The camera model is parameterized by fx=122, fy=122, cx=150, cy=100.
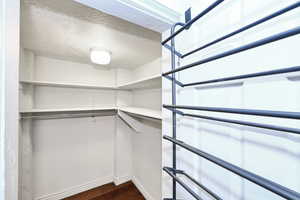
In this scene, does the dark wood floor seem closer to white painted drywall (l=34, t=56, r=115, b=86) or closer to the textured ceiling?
white painted drywall (l=34, t=56, r=115, b=86)

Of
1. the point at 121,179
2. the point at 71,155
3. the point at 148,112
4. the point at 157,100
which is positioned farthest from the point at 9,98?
the point at 121,179

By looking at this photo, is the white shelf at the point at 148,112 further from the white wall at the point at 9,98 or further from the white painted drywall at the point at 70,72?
the white painted drywall at the point at 70,72

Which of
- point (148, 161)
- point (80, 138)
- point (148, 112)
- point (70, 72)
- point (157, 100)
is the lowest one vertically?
point (148, 161)

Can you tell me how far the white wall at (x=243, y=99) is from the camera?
339 mm

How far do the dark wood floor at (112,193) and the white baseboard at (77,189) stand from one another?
0.06 meters

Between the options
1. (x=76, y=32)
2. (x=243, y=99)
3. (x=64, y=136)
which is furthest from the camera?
(x=64, y=136)

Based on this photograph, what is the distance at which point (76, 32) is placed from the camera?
1143 mm

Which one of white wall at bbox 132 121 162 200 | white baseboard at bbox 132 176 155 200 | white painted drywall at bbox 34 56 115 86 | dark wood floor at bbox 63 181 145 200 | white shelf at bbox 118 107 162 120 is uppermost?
white painted drywall at bbox 34 56 115 86

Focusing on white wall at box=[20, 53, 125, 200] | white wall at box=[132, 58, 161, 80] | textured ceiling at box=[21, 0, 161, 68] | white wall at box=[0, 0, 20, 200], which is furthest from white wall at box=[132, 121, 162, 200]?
white wall at box=[0, 0, 20, 200]

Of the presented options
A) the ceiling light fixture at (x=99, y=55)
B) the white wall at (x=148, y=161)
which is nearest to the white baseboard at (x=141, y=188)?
the white wall at (x=148, y=161)

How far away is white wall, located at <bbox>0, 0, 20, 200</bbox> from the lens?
42 cm

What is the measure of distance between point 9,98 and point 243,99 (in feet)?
2.80

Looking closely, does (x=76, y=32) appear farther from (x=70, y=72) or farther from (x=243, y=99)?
(x=243, y=99)

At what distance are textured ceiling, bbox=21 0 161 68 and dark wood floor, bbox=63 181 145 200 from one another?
2202 millimetres
